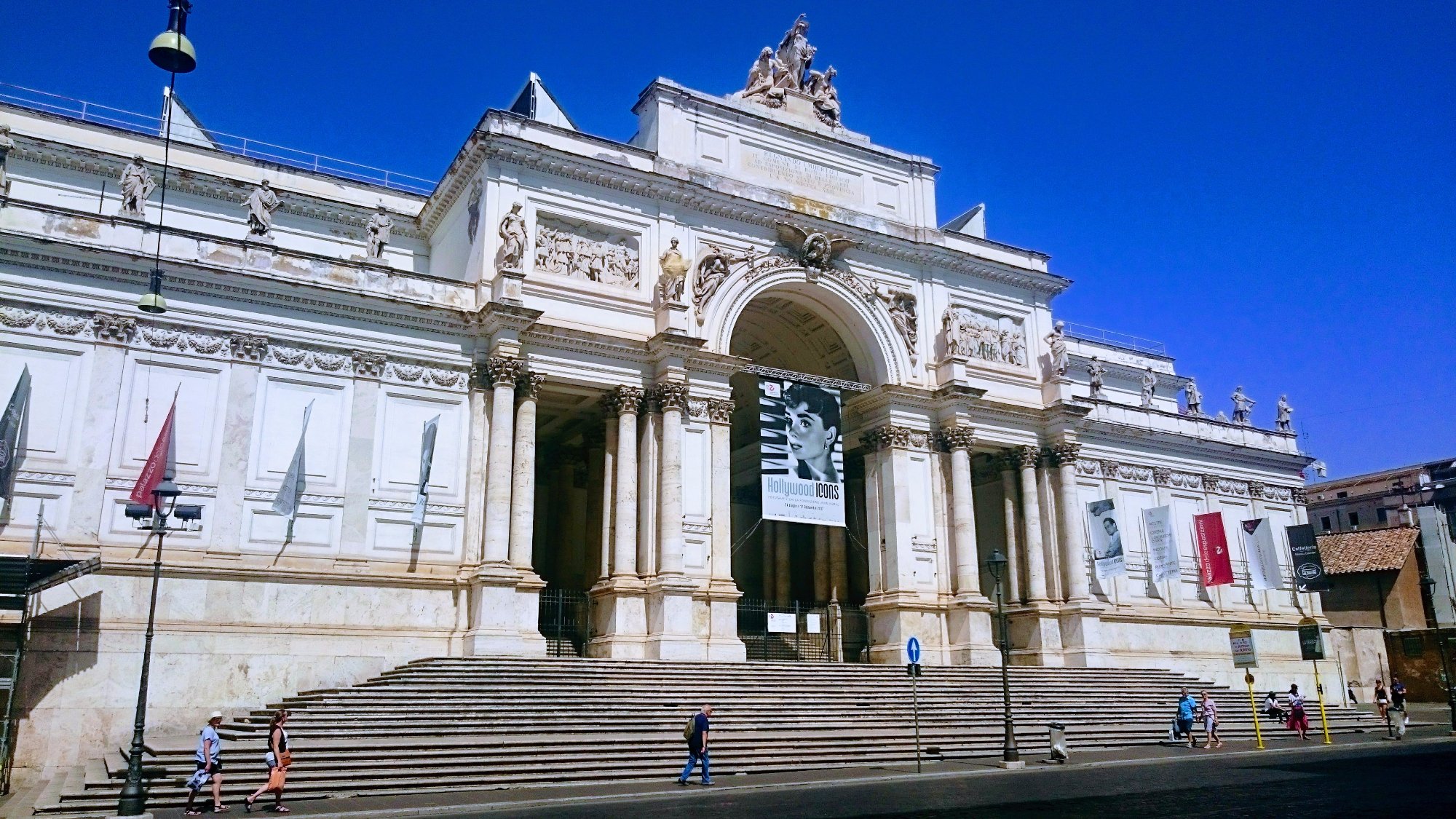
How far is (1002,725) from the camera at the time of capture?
26.7 metres

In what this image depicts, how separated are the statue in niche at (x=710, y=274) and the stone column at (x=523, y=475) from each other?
544cm

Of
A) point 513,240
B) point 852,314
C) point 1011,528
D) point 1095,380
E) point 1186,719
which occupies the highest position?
point 852,314

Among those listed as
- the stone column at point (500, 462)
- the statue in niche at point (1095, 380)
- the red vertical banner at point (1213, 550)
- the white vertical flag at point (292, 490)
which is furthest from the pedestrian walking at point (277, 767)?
the red vertical banner at point (1213, 550)

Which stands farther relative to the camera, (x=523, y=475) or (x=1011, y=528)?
(x=1011, y=528)

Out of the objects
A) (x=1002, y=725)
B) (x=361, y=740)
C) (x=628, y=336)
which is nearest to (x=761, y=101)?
(x=628, y=336)

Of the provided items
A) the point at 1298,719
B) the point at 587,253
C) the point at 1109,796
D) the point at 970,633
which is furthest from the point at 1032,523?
the point at 1109,796

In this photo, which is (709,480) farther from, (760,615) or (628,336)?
(760,615)

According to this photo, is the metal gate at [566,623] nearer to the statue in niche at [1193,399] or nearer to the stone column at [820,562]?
the stone column at [820,562]

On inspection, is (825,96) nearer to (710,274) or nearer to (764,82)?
(764,82)

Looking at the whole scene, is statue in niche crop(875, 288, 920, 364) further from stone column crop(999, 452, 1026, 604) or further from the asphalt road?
the asphalt road

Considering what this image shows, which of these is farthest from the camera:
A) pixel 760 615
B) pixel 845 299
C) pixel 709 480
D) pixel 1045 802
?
pixel 760 615

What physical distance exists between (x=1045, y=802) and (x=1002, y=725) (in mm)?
11198

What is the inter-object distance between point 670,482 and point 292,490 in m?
9.47

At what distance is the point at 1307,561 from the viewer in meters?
40.7
